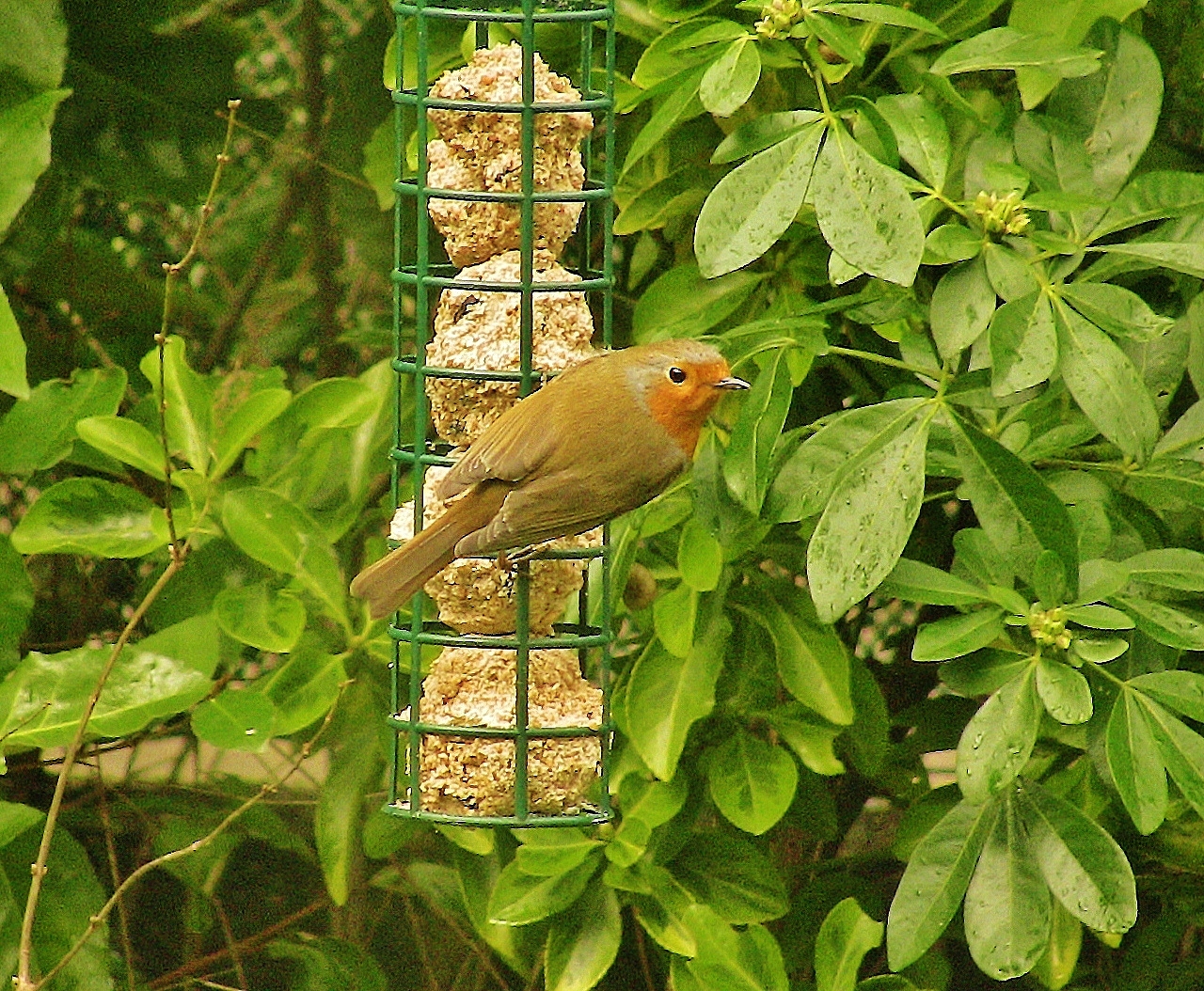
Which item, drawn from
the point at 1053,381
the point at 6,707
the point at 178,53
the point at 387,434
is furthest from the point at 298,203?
the point at 1053,381

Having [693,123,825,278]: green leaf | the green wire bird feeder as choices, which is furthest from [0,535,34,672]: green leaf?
[693,123,825,278]: green leaf

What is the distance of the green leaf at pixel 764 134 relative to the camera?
2.17m

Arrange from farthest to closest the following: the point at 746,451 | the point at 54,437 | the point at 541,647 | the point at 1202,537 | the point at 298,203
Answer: the point at 298,203, the point at 54,437, the point at 1202,537, the point at 541,647, the point at 746,451

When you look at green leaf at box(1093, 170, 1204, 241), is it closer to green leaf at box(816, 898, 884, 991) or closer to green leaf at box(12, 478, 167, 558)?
green leaf at box(816, 898, 884, 991)

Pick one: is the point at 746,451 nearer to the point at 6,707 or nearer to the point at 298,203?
the point at 6,707

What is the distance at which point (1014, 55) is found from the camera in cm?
225

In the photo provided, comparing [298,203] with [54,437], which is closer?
[54,437]

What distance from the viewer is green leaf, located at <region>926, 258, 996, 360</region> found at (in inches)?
85.0

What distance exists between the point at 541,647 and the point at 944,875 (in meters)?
0.67

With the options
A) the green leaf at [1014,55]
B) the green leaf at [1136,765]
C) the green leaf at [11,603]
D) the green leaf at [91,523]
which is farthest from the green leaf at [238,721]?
the green leaf at [1014,55]

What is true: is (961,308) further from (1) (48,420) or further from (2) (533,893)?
(1) (48,420)

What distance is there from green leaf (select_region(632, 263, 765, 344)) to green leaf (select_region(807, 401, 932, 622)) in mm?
606

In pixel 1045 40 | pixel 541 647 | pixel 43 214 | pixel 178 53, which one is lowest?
pixel 541 647

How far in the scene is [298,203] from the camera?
3.81 meters
